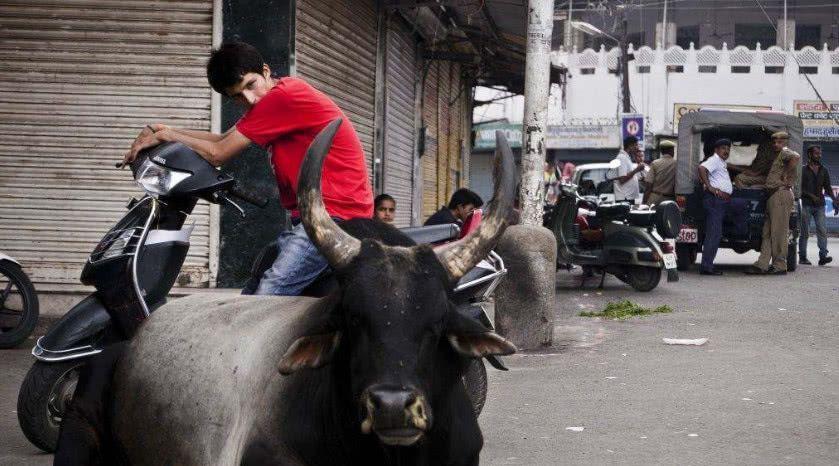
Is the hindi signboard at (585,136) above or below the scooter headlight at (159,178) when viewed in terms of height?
above

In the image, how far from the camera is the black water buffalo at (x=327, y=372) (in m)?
2.96

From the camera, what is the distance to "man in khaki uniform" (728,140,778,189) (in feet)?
55.1

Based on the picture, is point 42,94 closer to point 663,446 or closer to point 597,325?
point 597,325

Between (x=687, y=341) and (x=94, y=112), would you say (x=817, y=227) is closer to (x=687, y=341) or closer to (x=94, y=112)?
(x=687, y=341)

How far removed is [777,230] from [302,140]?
13.0m

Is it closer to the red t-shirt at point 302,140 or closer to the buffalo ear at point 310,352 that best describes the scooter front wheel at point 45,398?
the red t-shirt at point 302,140

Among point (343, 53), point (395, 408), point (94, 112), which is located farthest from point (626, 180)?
point (395, 408)

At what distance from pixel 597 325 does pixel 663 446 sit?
487 centimetres

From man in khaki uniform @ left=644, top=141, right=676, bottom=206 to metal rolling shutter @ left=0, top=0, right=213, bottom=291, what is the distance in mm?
9358

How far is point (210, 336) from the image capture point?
3.72m

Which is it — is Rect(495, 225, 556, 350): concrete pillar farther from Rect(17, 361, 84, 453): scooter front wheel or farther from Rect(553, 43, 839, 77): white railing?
Rect(553, 43, 839, 77): white railing

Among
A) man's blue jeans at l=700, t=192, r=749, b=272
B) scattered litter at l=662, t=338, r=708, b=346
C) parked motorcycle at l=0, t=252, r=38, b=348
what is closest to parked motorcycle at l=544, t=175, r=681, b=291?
man's blue jeans at l=700, t=192, r=749, b=272

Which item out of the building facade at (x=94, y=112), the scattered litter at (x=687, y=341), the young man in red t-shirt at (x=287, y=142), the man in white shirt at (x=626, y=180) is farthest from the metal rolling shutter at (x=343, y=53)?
the young man in red t-shirt at (x=287, y=142)

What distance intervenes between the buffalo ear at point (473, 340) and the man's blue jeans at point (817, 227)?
16.6 metres
